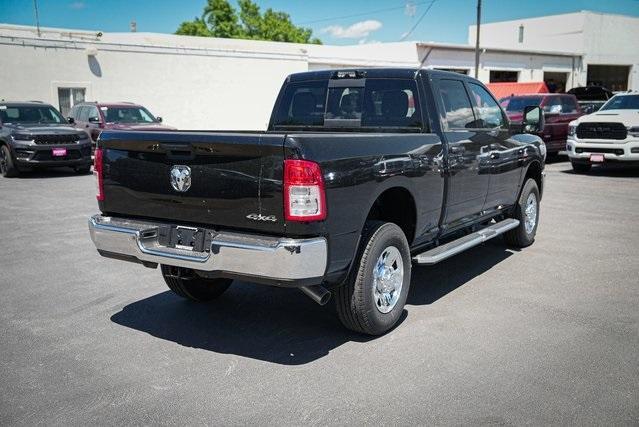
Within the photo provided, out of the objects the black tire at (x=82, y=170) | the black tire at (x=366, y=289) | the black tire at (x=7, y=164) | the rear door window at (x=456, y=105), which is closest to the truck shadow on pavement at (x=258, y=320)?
the black tire at (x=366, y=289)

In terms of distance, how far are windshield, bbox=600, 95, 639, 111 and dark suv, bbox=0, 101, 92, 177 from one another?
1328 centimetres

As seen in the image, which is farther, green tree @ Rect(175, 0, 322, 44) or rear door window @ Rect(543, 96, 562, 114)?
green tree @ Rect(175, 0, 322, 44)

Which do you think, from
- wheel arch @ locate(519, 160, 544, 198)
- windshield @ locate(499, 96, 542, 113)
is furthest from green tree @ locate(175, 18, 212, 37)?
wheel arch @ locate(519, 160, 544, 198)

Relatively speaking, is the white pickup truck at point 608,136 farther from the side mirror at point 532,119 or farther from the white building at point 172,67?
the white building at point 172,67

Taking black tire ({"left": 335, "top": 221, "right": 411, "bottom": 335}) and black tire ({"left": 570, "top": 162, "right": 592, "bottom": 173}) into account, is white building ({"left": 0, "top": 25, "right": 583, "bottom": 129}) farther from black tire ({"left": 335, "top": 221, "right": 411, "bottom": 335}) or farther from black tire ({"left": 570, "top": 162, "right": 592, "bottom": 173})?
black tire ({"left": 335, "top": 221, "right": 411, "bottom": 335})

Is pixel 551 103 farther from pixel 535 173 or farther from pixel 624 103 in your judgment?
pixel 535 173

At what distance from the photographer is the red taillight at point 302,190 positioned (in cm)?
377

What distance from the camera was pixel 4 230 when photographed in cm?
855

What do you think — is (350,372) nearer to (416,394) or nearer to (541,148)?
(416,394)

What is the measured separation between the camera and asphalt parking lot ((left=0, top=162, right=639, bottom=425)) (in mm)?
3477

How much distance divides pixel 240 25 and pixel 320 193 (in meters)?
76.3

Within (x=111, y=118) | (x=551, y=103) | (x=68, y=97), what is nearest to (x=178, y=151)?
(x=111, y=118)

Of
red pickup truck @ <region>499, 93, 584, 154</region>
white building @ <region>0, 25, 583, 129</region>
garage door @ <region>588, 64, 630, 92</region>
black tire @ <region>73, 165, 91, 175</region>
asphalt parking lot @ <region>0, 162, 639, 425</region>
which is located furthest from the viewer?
garage door @ <region>588, 64, 630, 92</region>

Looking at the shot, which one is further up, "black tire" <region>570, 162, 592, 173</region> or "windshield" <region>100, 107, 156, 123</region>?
"windshield" <region>100, 107, 156, 123</region>
